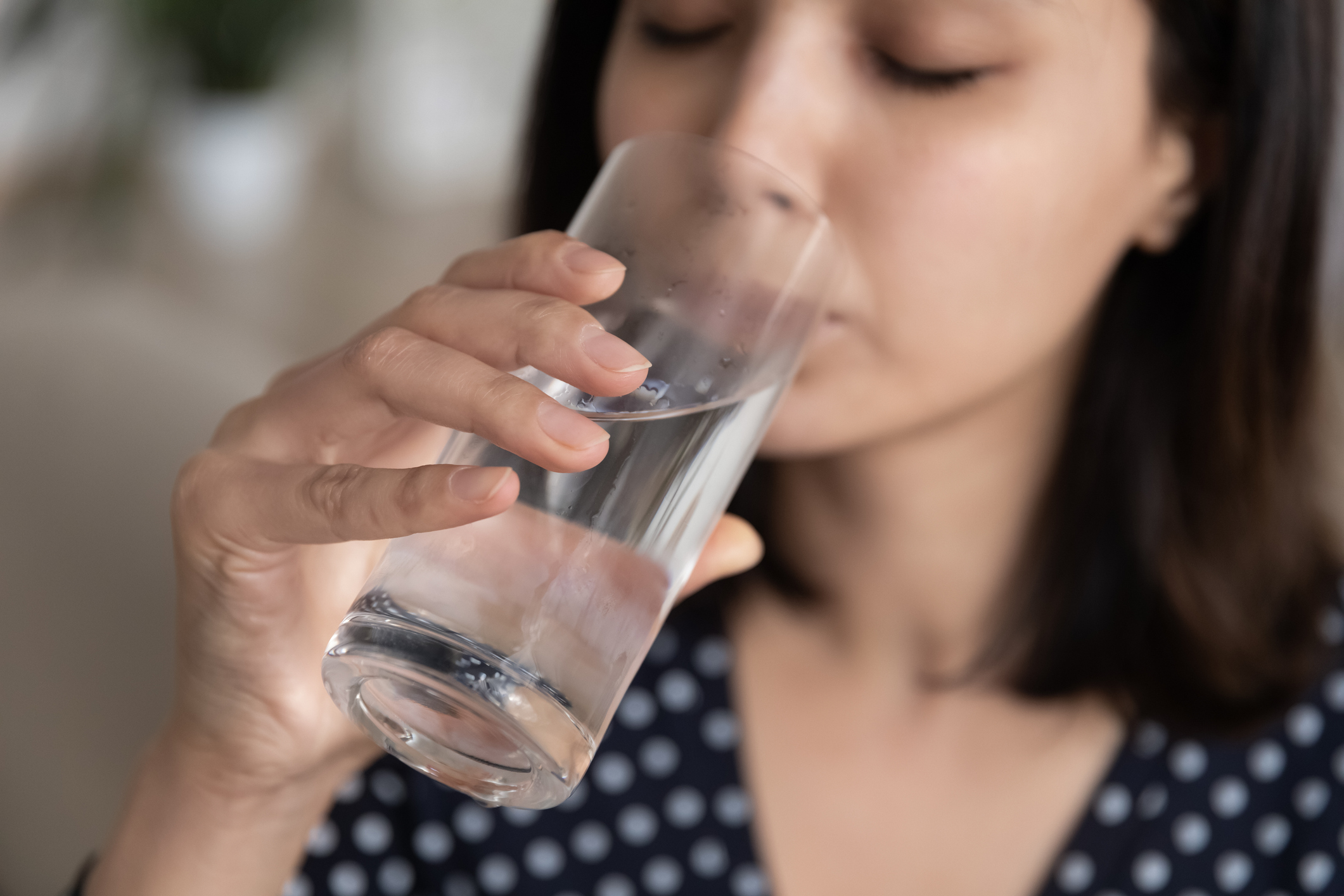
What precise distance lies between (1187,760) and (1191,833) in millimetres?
63

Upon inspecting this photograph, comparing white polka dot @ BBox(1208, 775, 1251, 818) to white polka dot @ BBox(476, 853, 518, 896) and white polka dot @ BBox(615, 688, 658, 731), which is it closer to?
white polka dot @ BBox(615, 688, 658, 731)

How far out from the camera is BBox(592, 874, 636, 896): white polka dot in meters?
1.02

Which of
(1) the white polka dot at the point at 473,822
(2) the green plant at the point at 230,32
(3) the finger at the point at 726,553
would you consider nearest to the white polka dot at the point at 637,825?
(1) the white polka dot at the point at 473,822

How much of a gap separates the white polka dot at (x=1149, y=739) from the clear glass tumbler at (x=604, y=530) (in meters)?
0.65

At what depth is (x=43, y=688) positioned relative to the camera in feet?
3.58

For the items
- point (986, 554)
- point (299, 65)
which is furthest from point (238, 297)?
point (986, 554)

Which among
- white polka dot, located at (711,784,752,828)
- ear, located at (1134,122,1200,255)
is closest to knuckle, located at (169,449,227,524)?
white polka dot, located at (711,784,752,828)

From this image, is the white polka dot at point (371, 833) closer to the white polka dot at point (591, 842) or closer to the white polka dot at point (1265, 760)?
the white polka dot at point (591, 842)

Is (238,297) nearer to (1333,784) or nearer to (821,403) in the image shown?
(821,403)

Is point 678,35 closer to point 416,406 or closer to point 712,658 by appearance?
point 416,406

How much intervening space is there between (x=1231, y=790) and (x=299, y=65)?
6.75 feet

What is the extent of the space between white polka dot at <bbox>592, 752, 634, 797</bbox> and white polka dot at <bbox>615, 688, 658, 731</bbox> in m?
0.03

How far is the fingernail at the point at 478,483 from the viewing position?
48 centimetres

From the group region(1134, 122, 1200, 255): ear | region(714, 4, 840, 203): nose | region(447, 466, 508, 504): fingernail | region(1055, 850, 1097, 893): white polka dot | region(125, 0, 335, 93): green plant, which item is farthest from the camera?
region(125, 0, 335, 93): green plant
